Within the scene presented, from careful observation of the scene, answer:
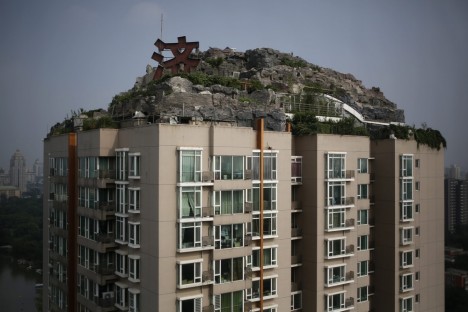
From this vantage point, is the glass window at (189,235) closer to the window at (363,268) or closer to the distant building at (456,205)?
the window at (363,268)

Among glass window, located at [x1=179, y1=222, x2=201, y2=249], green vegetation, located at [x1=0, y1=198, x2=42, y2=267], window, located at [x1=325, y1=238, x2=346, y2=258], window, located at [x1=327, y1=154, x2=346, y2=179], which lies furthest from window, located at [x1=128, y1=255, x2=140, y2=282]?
green vegetation, located at [x1=0, y1=198, x2=42, y2=267]

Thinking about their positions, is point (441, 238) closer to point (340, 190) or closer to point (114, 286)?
point (340, 190)

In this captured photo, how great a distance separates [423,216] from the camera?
2175 centimetres

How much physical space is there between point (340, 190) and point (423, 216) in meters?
6.18

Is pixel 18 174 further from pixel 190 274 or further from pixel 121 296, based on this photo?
pixel 190 274

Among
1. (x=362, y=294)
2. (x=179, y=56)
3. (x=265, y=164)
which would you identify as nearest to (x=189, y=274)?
(x=265, y=164)

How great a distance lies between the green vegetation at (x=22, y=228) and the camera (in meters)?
63.0

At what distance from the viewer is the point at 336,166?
60.6 feet

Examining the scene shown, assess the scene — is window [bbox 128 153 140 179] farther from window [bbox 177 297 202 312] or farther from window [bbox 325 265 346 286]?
window [bbox 325 265 346 286]

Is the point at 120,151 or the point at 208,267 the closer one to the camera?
the point at 208,267

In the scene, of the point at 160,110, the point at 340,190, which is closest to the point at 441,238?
the point at 340,190

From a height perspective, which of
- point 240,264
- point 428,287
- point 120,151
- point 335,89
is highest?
point 335,89

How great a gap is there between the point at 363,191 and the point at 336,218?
256 cm

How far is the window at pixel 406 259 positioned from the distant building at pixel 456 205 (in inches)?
603
